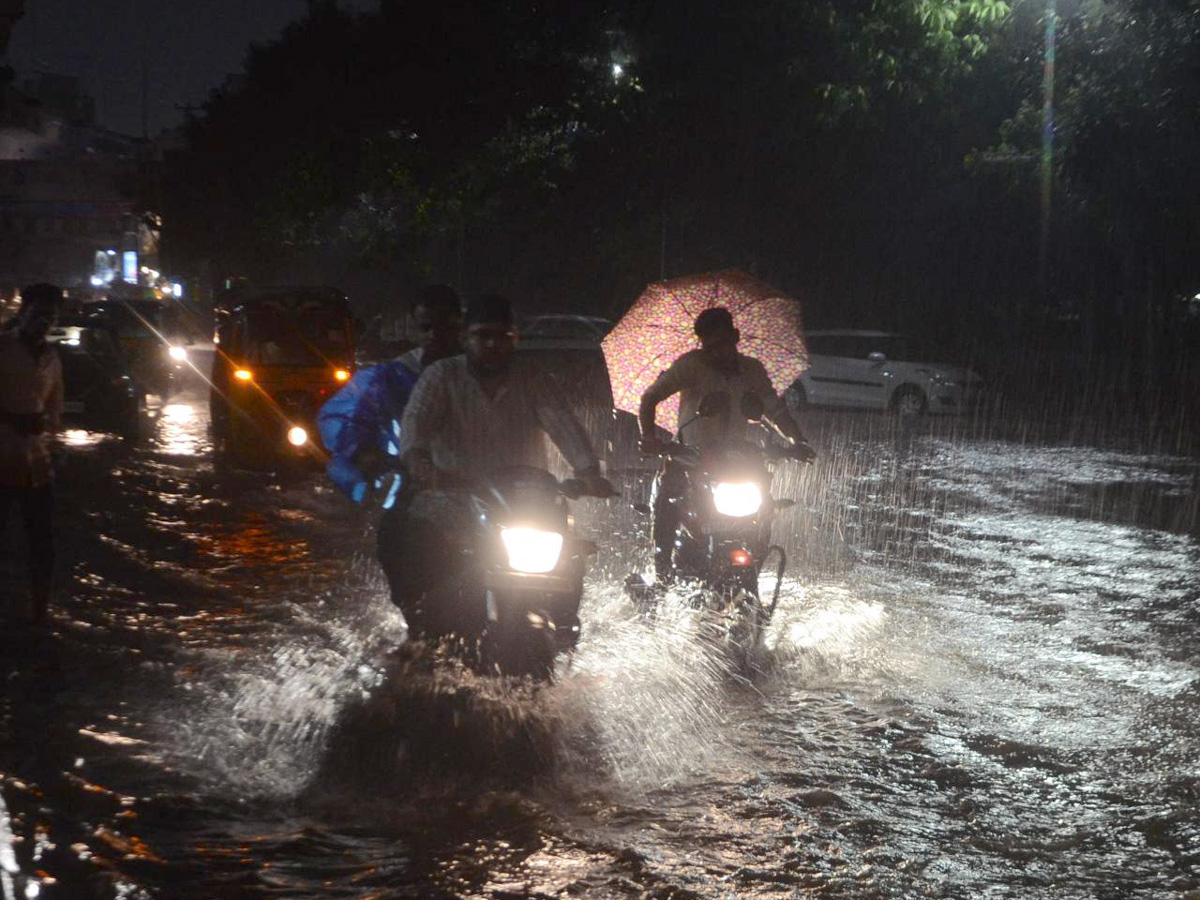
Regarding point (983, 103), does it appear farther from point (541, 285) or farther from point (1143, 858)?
point (541, 285)

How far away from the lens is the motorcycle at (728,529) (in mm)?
7484

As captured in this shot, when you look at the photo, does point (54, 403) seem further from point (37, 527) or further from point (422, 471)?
point (422, 471)

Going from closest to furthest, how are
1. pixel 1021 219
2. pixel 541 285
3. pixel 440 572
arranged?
pixel 440 572
pixel 1021 219
pixel 541 285

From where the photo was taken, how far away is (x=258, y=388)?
1627cm

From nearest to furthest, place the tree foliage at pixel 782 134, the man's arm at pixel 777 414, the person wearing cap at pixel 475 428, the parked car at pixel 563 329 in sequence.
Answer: the person wearing cap at pixel 475 428 → the man's arm at pixel 777 414 → the tree foliage at pixel 782 134 → the parked car at pixel 563 329

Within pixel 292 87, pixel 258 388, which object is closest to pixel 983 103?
pixel 258 388

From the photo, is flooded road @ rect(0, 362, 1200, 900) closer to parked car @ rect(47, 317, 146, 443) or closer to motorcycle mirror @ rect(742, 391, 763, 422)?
motorcycle mirror @ rect(742, 391, 763, 422)

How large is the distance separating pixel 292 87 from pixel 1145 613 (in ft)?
90.2

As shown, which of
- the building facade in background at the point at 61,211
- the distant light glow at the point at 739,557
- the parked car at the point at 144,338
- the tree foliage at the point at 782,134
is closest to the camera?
the distant light glow at the point at 739,557

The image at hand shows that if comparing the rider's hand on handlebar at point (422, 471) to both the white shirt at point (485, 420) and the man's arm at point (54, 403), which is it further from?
the man's arm at point (54, 403)

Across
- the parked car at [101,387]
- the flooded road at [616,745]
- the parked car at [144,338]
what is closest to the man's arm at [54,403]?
the flooded road at [616,745]

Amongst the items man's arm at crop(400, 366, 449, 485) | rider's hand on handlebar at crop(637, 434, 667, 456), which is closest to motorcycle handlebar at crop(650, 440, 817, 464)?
rider's hand on handlebar at crop(637, 434, 667, 456)

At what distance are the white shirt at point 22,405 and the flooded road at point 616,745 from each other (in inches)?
33.0

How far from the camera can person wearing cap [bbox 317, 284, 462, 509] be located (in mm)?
6074
